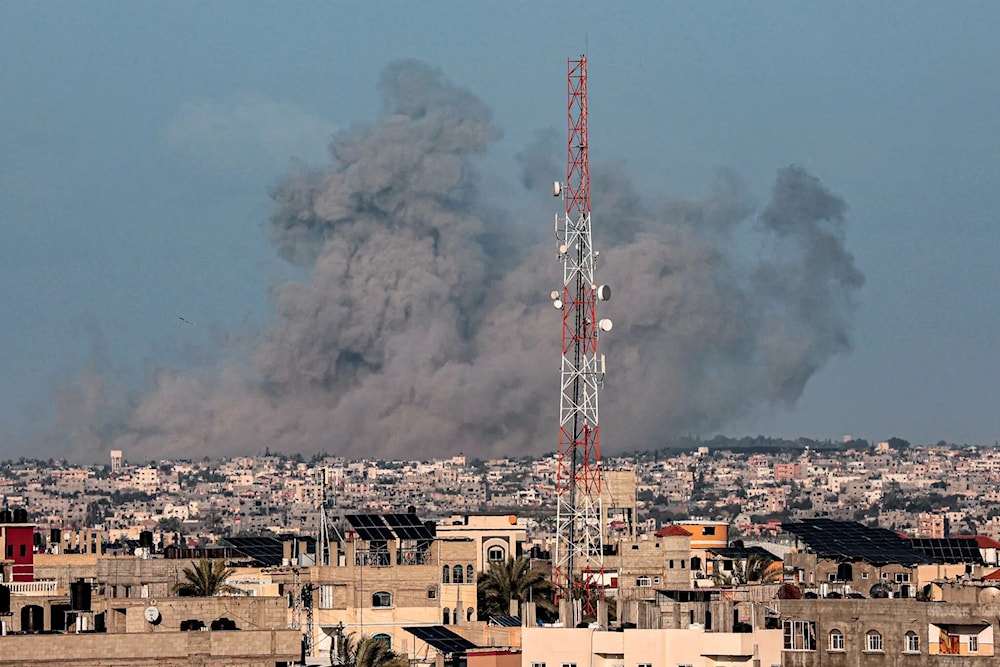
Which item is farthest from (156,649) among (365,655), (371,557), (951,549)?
(951,549)

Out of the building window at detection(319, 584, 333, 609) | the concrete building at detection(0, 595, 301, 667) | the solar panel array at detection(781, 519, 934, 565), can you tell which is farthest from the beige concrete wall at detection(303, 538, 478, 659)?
the concrete building at detection(0, 595, 301, 667)

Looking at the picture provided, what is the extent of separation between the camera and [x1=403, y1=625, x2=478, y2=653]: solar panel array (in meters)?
52.6

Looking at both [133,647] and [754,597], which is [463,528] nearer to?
[754,597]

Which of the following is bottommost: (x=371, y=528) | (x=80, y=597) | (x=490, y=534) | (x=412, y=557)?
(x=80, y=597)

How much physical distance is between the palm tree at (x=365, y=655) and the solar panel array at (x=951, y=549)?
126 ft

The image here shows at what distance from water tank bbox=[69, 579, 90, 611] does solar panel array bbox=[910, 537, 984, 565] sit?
43485 millimetres

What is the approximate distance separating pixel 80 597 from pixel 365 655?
5.20m

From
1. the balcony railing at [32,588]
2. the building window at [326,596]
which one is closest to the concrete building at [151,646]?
the balcony railing at [32,588]

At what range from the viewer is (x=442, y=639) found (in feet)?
179

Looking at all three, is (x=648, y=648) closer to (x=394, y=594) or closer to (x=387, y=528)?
(x=394, y=594)

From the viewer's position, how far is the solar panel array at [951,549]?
288ft

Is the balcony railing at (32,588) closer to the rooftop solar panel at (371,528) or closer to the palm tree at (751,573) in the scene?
the rooftop solar panel at (371,528)

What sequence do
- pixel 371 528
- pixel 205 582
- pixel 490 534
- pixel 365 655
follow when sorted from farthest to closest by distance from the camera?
pixel 490 534
pixel 371 528
pixel 205 582
pixel 365 655

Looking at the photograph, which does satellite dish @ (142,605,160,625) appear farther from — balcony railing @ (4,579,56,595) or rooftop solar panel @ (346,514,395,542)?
rooftop solar panel @ (346,514,395,542)
